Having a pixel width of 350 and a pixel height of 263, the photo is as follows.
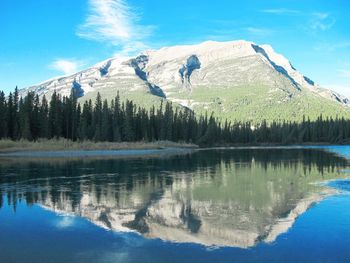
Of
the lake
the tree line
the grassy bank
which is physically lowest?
the lake

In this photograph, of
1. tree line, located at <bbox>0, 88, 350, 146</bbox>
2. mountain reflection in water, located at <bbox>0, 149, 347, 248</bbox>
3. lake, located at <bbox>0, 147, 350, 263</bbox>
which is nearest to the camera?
lake, located at <bbox>0, 147, 350, 263</bbox>

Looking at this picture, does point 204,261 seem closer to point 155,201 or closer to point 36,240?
point 36,240

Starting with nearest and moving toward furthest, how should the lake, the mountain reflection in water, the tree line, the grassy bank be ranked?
1. the lake
2. the mountain reflection in water
3. the grassy bank
4. the tree line

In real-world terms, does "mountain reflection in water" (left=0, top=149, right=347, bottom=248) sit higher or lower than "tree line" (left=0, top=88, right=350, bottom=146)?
lower

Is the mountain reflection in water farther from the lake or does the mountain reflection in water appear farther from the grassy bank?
the grassy bank

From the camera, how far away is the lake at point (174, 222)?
1239 centimetres

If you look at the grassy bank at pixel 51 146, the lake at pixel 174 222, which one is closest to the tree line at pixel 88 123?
the grassy bank at pixel 51 146

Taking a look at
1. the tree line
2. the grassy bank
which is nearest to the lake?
the grassy bank

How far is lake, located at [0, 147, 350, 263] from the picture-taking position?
1239cm

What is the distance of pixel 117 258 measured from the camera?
11836 mm

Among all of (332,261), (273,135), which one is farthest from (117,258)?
(273,135)

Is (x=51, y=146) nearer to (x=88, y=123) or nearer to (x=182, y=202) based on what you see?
(x=88, y=123)

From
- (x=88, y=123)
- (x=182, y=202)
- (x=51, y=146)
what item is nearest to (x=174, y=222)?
(x=182, y=202)

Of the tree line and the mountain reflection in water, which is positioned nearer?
the mountain reflection in water
